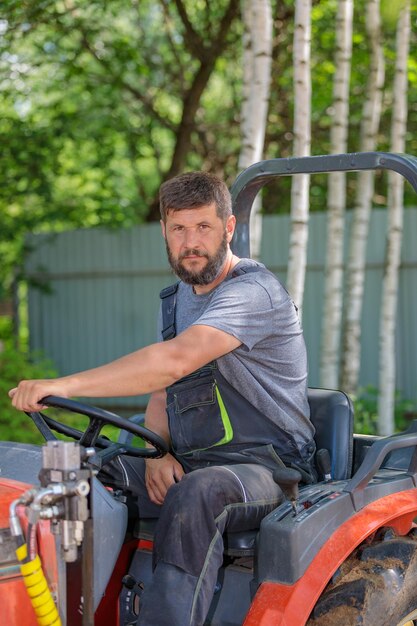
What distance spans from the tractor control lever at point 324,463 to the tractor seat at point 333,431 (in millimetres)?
54

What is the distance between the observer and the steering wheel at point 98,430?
274cm

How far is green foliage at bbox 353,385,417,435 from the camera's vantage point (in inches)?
350

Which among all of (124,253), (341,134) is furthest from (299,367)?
(124,253)

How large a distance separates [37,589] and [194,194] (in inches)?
54.3

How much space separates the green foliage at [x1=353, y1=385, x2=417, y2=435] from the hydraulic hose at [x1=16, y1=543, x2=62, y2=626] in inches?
253

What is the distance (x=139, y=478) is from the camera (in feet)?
10.9

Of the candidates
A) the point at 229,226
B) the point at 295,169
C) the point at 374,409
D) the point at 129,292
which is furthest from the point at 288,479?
the point at 129,292

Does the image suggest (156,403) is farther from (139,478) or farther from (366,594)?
(366,594)

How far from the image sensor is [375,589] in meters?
2.84

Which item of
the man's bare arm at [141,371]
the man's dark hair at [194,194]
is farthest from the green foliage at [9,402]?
the man's bare arm at [141,371]

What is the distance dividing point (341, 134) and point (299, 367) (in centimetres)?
501

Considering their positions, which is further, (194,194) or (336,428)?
(336,428)

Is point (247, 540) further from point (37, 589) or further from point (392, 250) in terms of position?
point (392, 250)

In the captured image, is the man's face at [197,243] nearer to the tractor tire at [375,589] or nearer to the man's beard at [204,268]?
the man's beard at [204,268]
